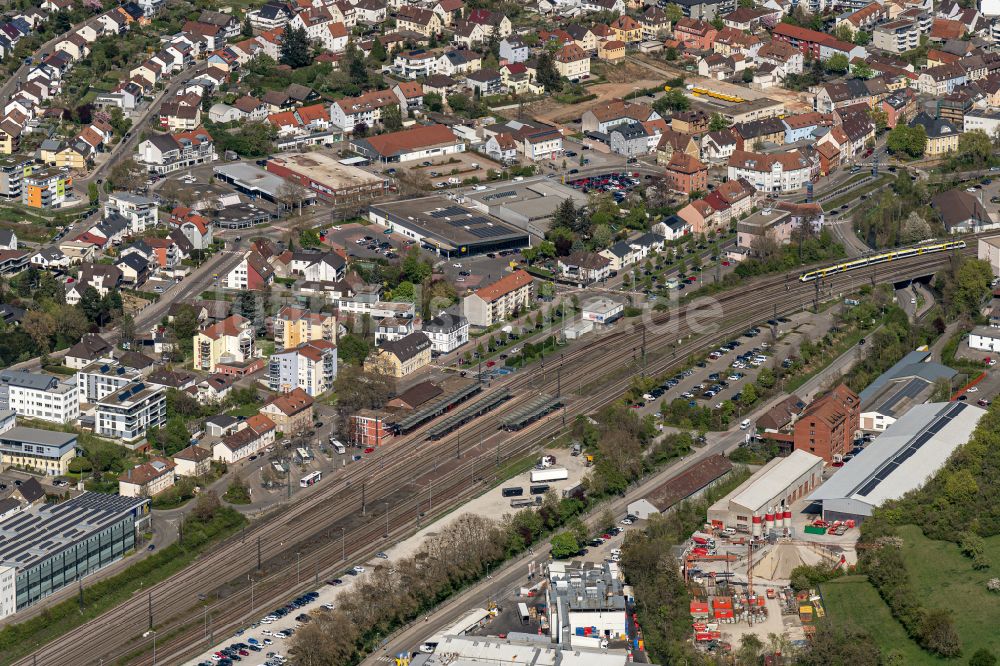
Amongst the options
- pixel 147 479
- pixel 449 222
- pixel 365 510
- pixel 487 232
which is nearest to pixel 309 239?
pixel 449 222

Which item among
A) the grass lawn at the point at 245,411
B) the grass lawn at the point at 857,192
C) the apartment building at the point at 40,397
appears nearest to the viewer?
the apartment building at the point at 40,397

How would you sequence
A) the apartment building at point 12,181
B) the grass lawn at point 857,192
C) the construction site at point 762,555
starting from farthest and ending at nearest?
the grass lawn at point 857,192
the apartment building at point 12,181
the construction site at point 762,555

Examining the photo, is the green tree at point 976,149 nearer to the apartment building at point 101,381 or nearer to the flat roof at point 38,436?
the apartment building at point 101,381

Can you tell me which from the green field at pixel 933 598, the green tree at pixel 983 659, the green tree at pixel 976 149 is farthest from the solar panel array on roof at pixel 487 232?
the green tree at pixel 983 659

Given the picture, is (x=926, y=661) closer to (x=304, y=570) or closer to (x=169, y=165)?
(x=304, y=570)

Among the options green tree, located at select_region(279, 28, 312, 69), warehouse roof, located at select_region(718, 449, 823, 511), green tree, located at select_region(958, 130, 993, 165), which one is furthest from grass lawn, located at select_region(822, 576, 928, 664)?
green tree, located at select_region(279, 28, 312, 69)

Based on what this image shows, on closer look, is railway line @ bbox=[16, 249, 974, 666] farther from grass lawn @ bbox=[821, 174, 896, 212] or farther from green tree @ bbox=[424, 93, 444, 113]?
green tree @ bbox=[424, 93, 444, 113]
